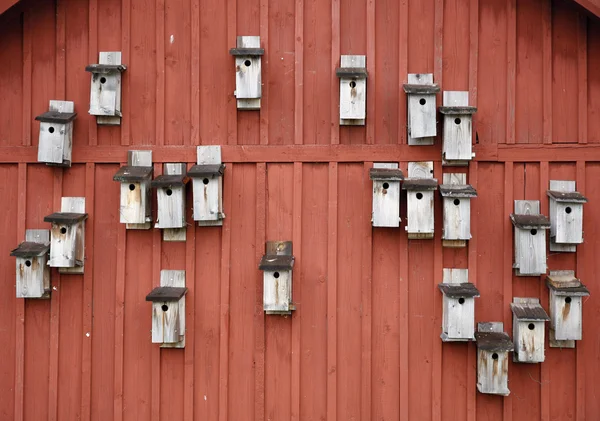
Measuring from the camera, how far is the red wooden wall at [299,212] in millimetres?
4781

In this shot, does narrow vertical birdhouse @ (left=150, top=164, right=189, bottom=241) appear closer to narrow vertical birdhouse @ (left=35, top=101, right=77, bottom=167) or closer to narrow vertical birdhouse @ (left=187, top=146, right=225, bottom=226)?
narrow vertical birdhouse @ (left=187, top=146, right=225, bottom=226)

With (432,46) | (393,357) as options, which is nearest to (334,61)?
(432,46)

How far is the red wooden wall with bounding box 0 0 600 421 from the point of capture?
4.78 metres

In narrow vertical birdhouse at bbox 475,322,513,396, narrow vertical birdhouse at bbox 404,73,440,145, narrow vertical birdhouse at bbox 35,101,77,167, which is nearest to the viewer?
narrow vertical birdhouse at bbox 475,322,513,396

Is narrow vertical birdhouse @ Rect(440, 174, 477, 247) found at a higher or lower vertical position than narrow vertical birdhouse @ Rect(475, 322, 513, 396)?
higher

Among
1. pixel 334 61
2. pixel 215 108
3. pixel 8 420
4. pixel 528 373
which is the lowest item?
pixel 8 420

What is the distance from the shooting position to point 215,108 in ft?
16.2

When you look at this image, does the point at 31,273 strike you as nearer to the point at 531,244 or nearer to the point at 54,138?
the point at 54,138

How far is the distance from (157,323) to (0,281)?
163 cm

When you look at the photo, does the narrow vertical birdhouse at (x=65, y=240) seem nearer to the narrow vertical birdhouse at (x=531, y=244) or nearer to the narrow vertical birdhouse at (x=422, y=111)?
the narrow vertical birdhouse at (x=422, y=111)

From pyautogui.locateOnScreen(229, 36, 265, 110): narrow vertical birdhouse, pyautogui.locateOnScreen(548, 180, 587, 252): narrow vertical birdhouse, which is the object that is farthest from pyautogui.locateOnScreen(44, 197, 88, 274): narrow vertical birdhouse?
pyautogui.locateOnScreen(548, 180, 587, 252): narrow vertical birdhouse

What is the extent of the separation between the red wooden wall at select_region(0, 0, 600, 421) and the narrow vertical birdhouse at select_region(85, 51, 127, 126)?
0.14m

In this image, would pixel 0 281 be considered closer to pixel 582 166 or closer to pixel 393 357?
pixel 393 357

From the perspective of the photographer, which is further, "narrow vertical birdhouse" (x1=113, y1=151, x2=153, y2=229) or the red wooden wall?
the red wooden wall
